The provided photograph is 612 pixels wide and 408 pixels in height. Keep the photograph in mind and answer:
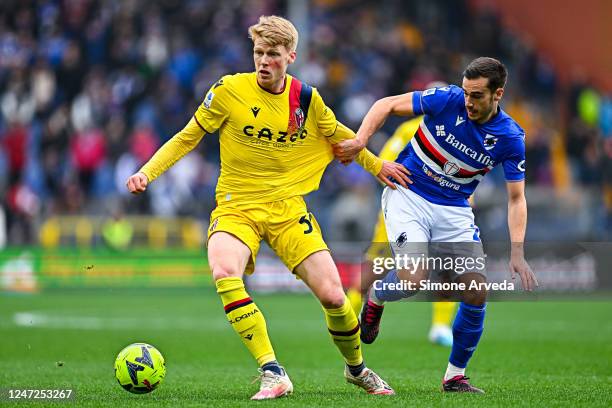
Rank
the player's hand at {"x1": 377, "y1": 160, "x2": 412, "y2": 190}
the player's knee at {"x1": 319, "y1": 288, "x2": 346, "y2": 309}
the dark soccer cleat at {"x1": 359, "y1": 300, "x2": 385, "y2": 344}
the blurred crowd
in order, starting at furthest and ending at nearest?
the blurred crowd < the dark soccer cleat at {"x1": 359, "y1": 300, "x2": 385, "y2": 344} < the player's hand at {"x1": 377, "y1": 160, "x2": 412, "y2": 190} < the player's knee at {"x1": 319, "y1": 288, "x2": 346, "y2": 309}

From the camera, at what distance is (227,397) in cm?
777

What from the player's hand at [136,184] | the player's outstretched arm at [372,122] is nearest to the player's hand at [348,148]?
the player's outstretched arm at [372,122]

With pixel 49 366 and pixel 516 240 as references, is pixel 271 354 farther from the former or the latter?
pixel 49 366

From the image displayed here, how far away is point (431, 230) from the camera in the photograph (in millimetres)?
8750

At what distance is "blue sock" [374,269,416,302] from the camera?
28.6 ft

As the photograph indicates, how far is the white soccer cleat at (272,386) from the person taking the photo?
7.53 meters

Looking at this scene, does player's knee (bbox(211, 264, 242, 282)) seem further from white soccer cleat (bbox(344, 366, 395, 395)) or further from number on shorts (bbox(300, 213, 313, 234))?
white soccer cleat (bbox(344, 366, 395, 395))

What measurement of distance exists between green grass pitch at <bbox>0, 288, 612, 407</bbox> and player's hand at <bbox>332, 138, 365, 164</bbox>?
5.72ft

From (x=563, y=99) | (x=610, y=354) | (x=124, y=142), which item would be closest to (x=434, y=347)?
(x=610, y=354)

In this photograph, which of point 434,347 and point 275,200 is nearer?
point 275,200

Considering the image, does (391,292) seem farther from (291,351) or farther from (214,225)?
(291,351)

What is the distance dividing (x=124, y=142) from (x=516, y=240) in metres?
14.5

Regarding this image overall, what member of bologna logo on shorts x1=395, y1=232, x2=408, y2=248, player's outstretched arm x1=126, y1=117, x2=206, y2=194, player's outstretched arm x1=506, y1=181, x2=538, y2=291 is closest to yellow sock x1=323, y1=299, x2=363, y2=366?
bologna logo on shorts x1=395, y1=232, x2=408, y2=248

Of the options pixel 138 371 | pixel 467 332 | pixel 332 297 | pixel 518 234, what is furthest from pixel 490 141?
pixel 138 371
